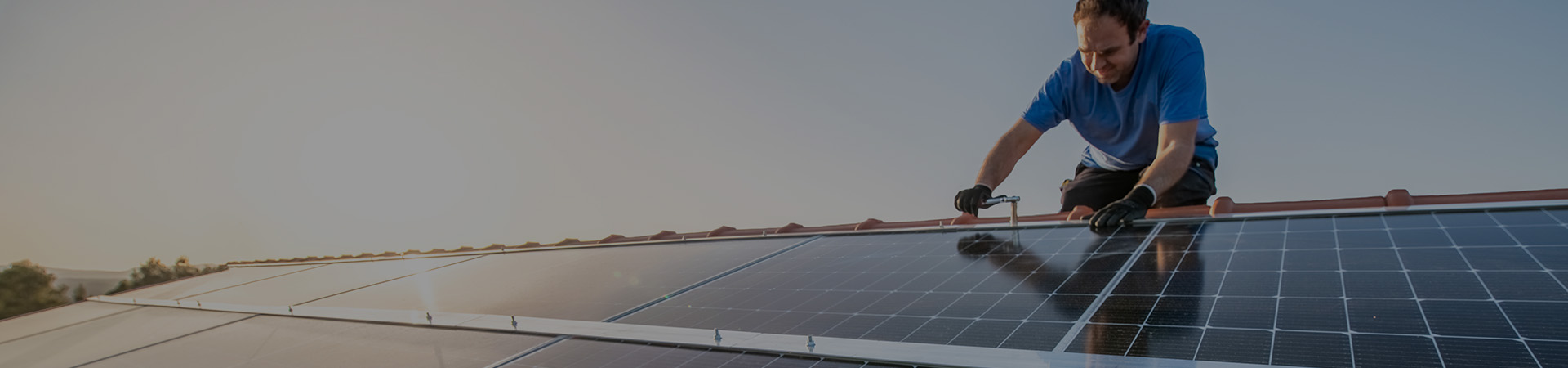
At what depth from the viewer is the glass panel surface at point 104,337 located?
551 cm

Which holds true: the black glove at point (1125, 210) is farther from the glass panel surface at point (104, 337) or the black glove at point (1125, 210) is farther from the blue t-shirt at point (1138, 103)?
the glass panel surface at point (104, 337)

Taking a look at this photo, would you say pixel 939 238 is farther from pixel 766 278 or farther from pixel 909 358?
pixel 909 358

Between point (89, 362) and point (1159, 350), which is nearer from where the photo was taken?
point (1159, 350)

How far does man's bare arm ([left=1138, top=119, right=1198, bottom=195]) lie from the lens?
16.1 ft

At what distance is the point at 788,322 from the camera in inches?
136

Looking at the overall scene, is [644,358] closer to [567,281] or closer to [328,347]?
[328,347]

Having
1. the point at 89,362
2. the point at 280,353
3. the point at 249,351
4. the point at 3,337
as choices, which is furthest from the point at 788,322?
the point at 3,337

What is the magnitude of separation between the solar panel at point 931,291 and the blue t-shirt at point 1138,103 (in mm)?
1228

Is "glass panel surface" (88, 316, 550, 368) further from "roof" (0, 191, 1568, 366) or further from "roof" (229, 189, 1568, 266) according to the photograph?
"roof" (229, 189, 1568, 266)

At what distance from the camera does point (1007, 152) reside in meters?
6.37

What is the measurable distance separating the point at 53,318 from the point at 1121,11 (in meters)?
12.1

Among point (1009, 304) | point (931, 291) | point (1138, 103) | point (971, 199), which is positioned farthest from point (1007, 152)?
point (1009, 304)

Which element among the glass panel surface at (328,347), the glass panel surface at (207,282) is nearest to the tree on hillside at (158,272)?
the glass panel surface at (207,282)

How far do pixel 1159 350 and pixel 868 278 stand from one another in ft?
6.61
